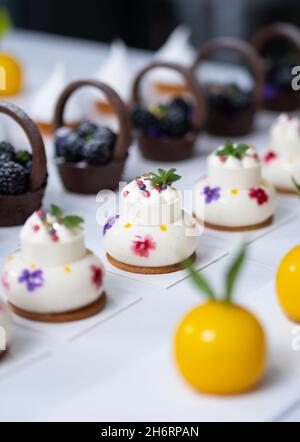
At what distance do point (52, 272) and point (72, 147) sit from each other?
2.63ft

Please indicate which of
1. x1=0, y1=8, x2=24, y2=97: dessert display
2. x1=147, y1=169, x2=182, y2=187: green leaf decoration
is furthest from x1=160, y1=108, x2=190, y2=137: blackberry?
x1=0, y1=8, x2=24, y2=97: dessert display

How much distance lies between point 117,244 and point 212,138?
4.09 ft

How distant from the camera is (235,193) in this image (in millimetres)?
2205

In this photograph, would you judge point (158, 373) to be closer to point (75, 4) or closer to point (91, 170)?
point (91, 170)

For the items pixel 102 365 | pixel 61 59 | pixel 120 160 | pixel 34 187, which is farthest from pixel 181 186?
pixel 61 59

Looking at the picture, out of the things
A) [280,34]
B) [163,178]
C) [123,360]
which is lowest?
[123,360]

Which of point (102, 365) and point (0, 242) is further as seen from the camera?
point (0, 242)

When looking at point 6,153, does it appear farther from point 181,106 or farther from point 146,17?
point 146,17

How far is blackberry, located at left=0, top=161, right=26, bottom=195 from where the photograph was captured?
86.0 inches

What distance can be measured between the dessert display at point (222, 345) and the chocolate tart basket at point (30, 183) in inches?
34.2

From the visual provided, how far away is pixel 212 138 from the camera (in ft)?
10.3

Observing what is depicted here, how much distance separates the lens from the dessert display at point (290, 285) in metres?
1.71

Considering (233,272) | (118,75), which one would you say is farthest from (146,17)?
(233,272)

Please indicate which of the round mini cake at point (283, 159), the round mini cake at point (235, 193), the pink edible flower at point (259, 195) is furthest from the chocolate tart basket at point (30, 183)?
the round mini cake at point (283, 159)
